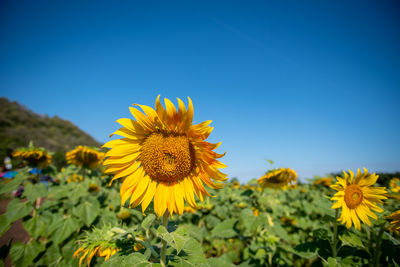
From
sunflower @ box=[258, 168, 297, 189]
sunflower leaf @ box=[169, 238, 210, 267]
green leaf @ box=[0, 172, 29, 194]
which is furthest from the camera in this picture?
sunflower @ box=[258, 168, 297, 189]

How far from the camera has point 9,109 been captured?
37312 millimetres

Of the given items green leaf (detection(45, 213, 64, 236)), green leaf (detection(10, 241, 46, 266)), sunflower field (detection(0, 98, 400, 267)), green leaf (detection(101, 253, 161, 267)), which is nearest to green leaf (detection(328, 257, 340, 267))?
sunflower field (detection(0, 98, 400, 267))

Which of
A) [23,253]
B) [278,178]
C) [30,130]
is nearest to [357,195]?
[278,178]

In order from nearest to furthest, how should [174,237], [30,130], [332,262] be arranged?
[174,237]
[332,262]
[30,130]

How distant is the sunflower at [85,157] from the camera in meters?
3.68

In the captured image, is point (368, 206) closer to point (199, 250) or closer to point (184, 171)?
point (199, 250)

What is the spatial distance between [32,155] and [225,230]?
12.6 ft

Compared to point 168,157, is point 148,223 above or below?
below

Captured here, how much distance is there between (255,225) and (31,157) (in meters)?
4.21

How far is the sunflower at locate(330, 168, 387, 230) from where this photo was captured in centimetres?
209

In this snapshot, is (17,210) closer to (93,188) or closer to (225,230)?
(93,188)

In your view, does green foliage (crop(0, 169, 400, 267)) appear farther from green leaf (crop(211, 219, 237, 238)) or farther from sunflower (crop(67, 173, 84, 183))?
sunflower (crop(67, 173, 84, 183))

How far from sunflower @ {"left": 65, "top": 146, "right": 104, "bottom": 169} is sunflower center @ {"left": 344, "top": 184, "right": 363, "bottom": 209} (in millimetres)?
4284

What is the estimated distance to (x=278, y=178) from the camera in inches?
132
